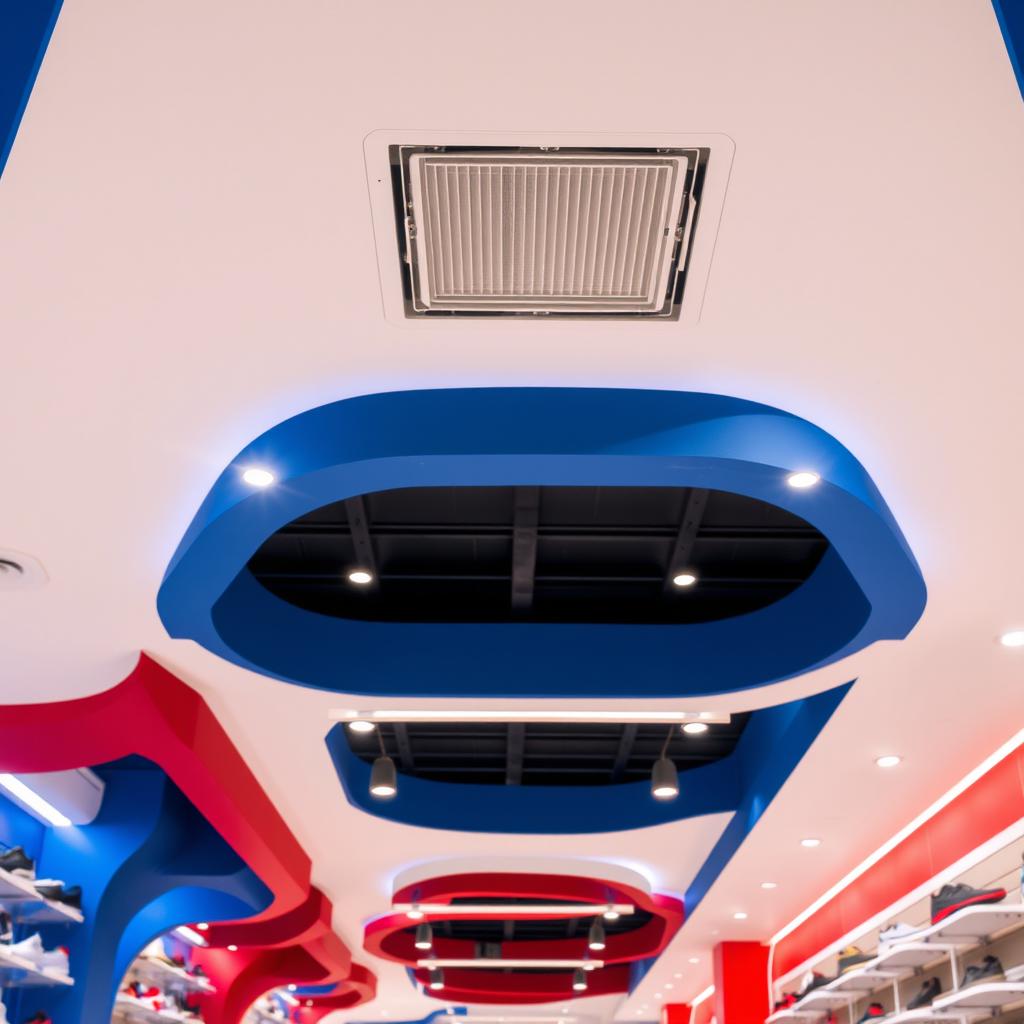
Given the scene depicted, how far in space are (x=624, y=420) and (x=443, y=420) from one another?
0.59 m

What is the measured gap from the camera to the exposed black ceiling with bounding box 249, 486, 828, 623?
544 centimetres

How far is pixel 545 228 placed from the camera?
2.94m

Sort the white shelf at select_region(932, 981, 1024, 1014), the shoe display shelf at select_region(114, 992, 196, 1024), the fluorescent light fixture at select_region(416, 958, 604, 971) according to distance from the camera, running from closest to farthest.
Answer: the white shelf at select_region(932, 981, 1024, 1014) → the shoe display shelf at select_region(114, 992, 196, 1024) → the fluorescent light fixture at select_region(416, 958, 604, 971)

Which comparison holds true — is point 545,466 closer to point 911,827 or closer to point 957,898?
point 957,898

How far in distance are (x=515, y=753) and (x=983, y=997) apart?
140 inches

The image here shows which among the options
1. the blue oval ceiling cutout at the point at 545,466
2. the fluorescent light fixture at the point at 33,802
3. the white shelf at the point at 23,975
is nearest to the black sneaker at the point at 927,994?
the blue oval ceiling cutout at the point at 545,466

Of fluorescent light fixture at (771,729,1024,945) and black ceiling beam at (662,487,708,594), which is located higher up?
black ceiling beam at (662,487,708,594)

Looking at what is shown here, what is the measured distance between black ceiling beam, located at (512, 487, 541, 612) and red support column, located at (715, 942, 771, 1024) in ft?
25.3

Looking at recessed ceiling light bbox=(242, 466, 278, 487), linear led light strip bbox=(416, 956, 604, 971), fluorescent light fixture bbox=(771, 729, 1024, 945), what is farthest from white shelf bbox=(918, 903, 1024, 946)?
linear led light strip bbox=(416, 956, 604, 971)

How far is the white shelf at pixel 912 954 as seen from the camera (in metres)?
6.68

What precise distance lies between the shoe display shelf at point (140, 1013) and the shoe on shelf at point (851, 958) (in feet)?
19.1

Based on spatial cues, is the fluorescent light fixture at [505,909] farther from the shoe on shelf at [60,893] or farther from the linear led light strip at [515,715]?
the linear led light strip at [515,715]

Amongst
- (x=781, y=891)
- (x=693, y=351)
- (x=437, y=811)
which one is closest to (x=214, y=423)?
(x=693, y=351)

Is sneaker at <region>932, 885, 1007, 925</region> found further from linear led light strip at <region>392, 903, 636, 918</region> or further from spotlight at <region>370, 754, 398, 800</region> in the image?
linear led light strip at <region>392, 903, 636, 918</region>
